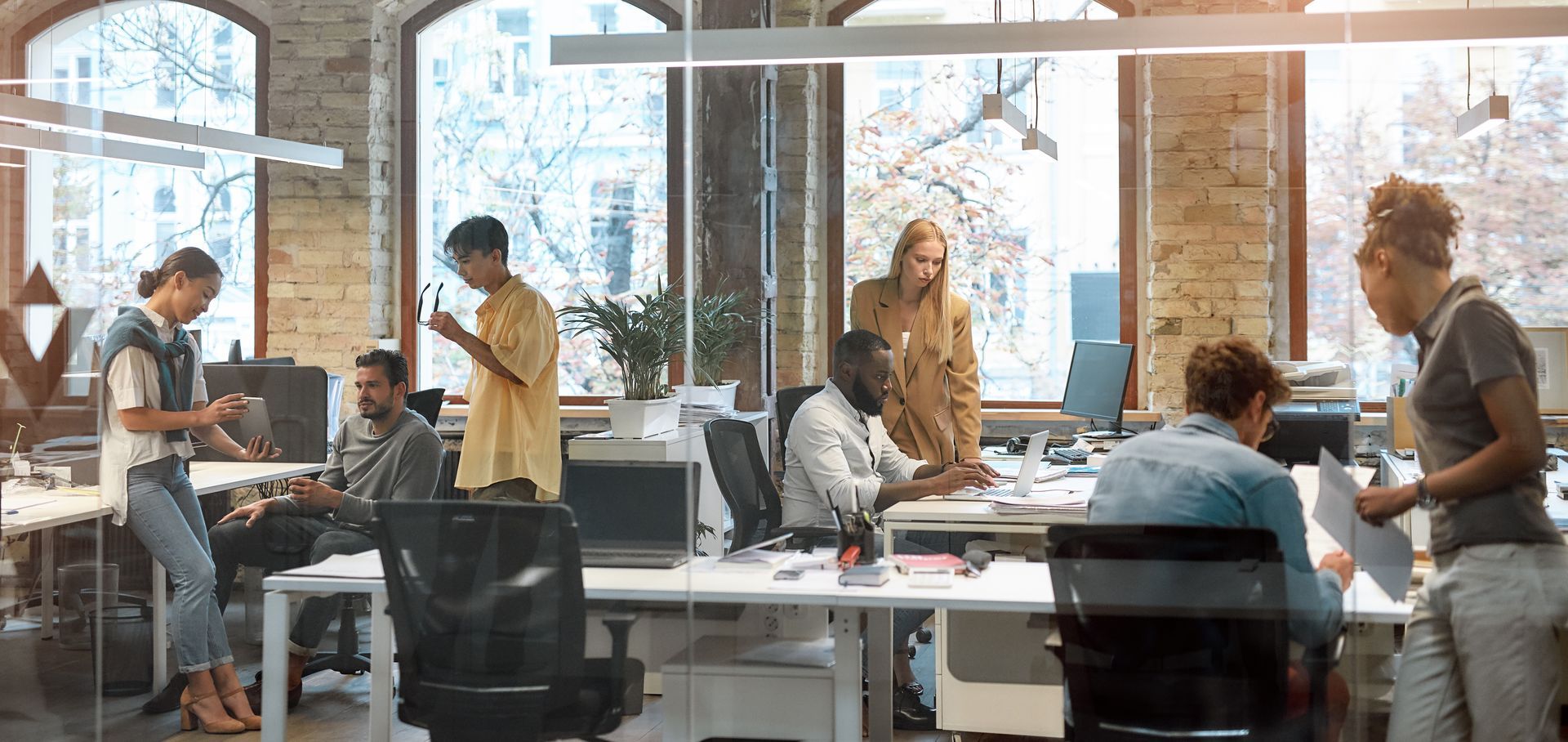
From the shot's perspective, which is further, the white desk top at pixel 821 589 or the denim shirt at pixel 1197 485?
the white desk top at pixel 821 589

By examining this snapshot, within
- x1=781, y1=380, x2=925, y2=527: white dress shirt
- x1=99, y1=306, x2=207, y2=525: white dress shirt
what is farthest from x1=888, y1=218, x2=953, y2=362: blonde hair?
x1=99, y1=306, x2=207, y2=525: white dress shirt

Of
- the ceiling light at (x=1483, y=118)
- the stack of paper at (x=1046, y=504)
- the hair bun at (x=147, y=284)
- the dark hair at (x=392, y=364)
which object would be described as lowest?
the stack of paper at (x=1046, y=504)

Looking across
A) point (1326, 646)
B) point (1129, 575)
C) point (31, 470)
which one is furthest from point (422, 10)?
point (1326, 646)

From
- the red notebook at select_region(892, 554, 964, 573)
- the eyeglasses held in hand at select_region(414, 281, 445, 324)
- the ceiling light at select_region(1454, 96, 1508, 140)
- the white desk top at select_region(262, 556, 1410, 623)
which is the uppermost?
the ceiling light at select_region(1454, 96, 1508, 140)

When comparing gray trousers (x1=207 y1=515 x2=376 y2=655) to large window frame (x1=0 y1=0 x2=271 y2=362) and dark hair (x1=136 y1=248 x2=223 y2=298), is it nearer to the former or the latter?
large window frame (x1=0 y1=0 x2=271 y2=362)

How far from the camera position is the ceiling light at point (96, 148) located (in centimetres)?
402

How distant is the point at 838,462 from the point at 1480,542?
5.29 ft

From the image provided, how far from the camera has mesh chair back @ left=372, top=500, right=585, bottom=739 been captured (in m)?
3.28

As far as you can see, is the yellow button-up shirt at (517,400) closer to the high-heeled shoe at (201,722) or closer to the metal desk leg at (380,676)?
the metal desk leg at (380,676)

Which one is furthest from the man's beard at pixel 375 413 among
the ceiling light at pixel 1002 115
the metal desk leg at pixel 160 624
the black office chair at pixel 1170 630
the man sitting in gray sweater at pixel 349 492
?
the black office chair at pixel 1170 630

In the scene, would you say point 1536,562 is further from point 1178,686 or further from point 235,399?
point 235,399

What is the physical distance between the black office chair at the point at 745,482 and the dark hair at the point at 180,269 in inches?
65.1

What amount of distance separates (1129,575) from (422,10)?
2.66 meters

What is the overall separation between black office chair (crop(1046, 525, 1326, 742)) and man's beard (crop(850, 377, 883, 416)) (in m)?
0.82
